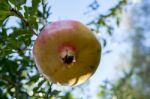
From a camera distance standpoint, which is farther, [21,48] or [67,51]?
[21,48]

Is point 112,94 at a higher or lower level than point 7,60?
lower

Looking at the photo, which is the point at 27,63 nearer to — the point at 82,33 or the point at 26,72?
the point at 26,72

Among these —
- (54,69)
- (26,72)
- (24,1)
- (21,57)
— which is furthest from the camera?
(26,72)

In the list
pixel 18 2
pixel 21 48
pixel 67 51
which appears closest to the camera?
pixel 67 51

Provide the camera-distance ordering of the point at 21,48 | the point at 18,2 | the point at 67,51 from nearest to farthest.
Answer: the point at 67,51
the point at 18,2
the point at 21,48

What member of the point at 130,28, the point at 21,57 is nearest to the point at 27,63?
the point at 21,57

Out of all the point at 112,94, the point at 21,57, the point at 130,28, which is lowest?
the point at 130,28
